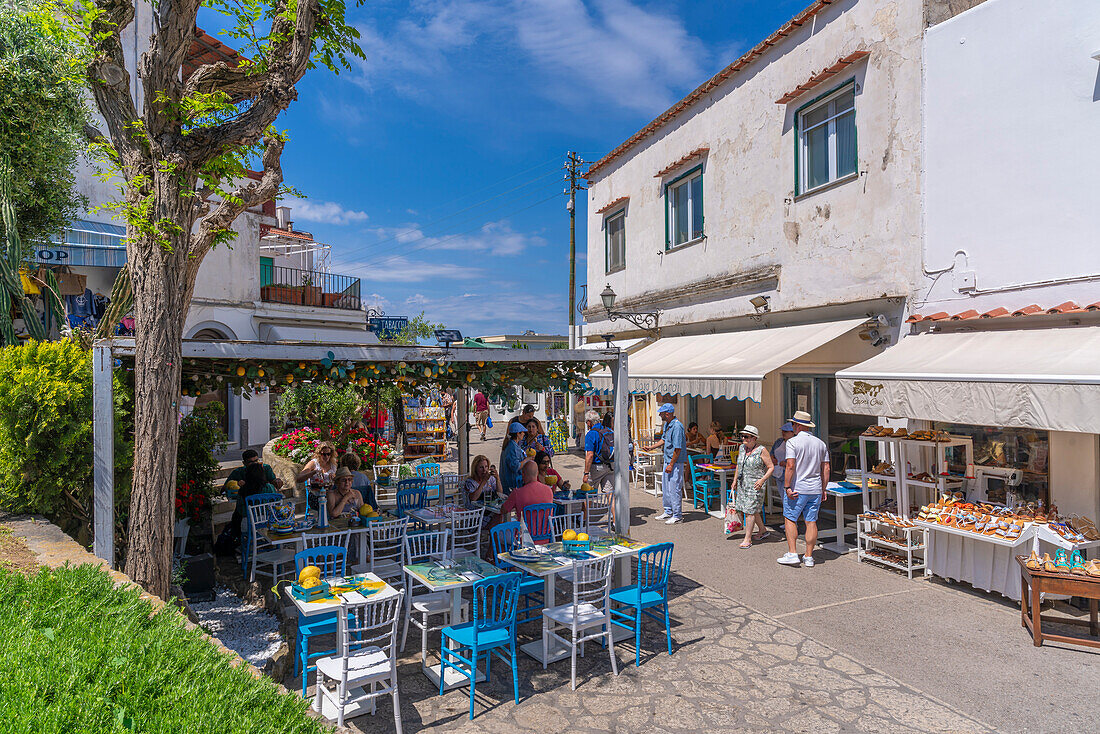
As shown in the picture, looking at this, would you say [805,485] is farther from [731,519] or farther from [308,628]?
[308,628]

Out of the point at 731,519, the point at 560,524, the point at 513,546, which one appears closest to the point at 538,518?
the point at 560,524

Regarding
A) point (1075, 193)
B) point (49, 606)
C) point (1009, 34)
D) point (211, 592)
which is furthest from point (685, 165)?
point (49, 606)

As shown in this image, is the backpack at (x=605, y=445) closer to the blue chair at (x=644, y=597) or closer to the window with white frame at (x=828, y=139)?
the blue chair at (x=644, y=597)

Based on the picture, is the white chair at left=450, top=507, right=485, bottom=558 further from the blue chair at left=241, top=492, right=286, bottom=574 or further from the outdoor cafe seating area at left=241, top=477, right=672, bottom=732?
the blue chair at left=241, top=492, right=286, bottom=574

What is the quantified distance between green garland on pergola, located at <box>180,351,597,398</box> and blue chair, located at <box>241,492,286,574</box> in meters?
1.49

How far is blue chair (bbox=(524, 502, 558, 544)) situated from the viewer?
758 cm

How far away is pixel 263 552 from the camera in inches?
313

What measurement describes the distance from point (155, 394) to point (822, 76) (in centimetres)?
1024

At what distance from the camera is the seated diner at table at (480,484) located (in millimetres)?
9203

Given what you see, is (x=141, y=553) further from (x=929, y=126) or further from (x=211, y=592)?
(x=929, y=126)

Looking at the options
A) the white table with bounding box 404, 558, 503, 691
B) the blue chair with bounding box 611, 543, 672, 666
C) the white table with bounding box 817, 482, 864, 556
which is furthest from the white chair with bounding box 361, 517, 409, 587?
the white table with bounding box 817, 482, 864, 556

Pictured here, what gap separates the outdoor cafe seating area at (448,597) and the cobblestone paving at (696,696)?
11 centimetres

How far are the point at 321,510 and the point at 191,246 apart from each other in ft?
12.3

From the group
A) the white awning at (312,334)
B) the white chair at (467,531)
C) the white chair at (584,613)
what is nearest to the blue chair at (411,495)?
the white chair at (467,531)
